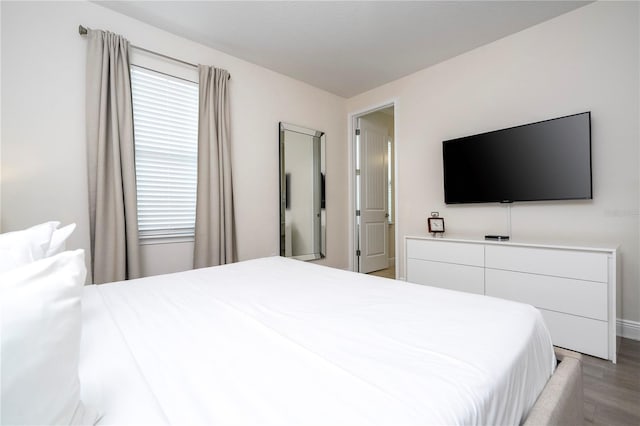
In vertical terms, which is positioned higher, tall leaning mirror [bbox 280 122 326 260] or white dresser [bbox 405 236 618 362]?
tall leaning mirror [bbox 280 122 326 260]

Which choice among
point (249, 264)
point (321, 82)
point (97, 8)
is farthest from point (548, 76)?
point (97, 8)

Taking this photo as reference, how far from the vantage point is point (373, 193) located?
4547mm

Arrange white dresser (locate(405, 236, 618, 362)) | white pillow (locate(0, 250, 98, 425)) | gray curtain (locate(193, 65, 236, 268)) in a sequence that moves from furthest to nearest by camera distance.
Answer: gray curtain (locate(193, 65, 236, 268)) < white dresser (locate(405, 236, 618, 362)) < white pillow (locate(0, 250, 98, 425))

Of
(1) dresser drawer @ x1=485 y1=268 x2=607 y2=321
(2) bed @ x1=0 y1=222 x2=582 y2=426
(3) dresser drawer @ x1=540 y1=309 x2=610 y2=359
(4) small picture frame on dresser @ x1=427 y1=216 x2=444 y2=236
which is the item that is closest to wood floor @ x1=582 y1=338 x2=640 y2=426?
(3) dresser drawer @ x1=540 y1=309 x2=610 y2=359

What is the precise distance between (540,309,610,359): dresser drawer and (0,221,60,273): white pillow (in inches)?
121

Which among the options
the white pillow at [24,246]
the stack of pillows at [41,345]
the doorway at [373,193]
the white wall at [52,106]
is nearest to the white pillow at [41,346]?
the stack of pillows at [41,345]

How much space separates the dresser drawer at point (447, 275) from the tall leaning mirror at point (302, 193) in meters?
1.43

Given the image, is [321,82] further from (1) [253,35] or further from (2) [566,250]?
(2) [566,250]

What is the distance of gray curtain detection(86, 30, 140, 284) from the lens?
7.25 ft

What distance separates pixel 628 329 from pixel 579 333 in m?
0.62

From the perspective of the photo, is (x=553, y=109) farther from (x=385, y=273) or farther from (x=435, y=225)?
(x=385, y=273)

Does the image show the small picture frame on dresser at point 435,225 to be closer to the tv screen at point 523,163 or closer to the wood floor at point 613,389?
the tv screen at point 523,163

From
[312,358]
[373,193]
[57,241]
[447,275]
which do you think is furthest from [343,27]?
[312,358]

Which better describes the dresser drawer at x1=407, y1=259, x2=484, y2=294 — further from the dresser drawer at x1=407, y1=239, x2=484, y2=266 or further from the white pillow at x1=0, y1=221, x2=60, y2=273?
the white pillow at x1=0, y1=221, x2=60, y2=273
